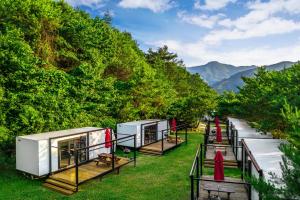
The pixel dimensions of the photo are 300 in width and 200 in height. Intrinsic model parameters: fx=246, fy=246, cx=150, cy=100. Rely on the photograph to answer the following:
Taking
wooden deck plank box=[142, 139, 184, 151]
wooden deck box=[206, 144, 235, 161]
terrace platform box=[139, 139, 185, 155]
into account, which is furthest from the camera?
wooden deck plank box=[142, 139, 184, 151]

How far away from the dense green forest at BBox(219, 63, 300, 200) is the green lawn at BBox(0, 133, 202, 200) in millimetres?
6538

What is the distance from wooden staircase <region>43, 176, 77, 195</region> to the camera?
1305 centimetres

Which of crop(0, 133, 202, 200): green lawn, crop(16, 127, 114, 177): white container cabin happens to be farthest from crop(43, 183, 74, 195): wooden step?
crop(16, 127, 114, 177): white container cabin

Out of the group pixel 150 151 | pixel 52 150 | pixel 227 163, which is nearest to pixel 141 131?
pixel 150 151

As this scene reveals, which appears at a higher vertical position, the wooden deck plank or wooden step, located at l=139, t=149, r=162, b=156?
the wooden deck plank

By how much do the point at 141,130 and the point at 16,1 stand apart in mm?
16266

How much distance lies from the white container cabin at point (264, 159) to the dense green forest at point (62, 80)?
14.1 m

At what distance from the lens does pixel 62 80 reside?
2098 centimetres

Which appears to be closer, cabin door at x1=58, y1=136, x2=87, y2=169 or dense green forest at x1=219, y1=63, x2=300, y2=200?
dense green forest at x1=219, y1=63, x2=300, y2=200

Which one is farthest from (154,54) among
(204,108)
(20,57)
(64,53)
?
(20,57)

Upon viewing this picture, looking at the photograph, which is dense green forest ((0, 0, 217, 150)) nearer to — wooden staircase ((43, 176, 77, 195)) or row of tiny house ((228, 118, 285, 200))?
wooden staircase ((43, 176, 77, 195))

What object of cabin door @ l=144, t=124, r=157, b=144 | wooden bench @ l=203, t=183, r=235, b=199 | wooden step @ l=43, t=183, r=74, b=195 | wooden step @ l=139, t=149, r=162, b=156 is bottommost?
wooden step @ l=43, t=183, r=74, b=195

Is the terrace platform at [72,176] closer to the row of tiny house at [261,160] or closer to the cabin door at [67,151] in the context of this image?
the cabin door at [67,151]

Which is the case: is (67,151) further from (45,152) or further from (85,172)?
(85,172)
